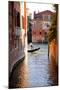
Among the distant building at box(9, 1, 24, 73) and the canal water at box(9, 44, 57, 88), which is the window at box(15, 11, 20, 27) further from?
the canal water at box(9, 44, 57, 88)

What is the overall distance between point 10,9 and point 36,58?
1.87 feet

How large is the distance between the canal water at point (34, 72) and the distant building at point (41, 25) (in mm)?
86

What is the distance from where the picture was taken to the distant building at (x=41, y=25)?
199cm

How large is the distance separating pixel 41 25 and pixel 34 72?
50cm

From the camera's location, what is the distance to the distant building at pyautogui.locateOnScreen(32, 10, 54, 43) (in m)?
1.99

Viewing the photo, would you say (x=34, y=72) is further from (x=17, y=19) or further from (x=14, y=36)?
(x=17, y=19)

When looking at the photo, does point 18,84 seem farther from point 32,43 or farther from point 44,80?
point 32,43

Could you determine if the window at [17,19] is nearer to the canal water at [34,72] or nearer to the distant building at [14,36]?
the distant building at [14,36]

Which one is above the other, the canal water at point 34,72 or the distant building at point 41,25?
the distant building at point 41,25

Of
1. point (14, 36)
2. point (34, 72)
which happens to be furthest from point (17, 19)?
point (34, 72)

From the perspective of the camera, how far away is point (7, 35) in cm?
190

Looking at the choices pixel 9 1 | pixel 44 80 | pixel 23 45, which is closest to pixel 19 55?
pixel 23 45

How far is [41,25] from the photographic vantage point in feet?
6.62

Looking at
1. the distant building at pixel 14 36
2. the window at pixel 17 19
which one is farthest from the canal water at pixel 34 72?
the window at pixel 17 19
